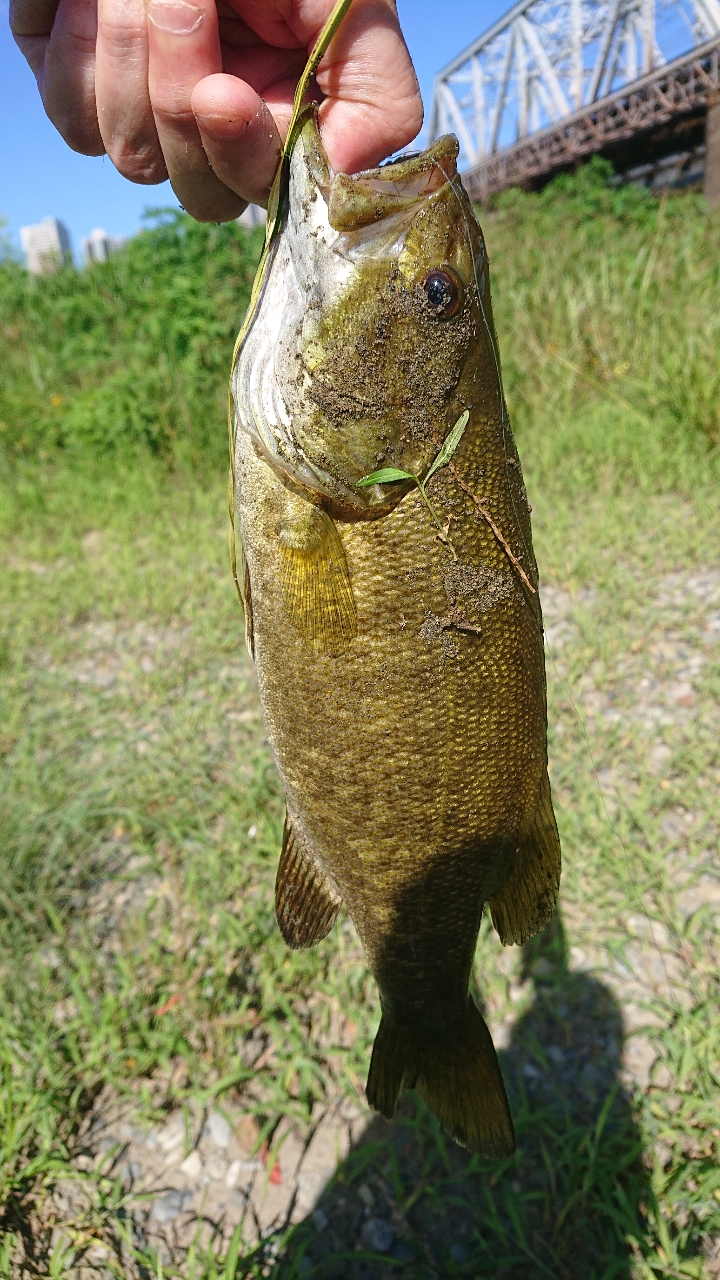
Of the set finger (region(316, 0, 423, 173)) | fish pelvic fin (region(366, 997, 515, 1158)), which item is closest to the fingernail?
finger (region(316, 0, 423, 173))

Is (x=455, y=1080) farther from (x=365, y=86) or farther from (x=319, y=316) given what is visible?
(x=365, y=86)

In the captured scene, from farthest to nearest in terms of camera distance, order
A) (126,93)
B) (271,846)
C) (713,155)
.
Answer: (713,155) < (271,846) < (126,93)

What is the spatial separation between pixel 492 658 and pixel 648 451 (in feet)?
14.8

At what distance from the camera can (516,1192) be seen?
2.01 metres

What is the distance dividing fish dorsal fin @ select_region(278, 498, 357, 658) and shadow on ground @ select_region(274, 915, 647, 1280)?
1.69m

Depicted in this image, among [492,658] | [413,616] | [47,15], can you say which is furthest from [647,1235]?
[47,15]

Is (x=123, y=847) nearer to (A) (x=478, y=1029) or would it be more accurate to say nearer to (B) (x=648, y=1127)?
(A) (x=478, y=1029)

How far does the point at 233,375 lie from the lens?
4.28ft

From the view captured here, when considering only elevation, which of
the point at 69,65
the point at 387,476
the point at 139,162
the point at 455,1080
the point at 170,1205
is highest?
the point at 69,65

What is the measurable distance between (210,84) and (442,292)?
0.52m

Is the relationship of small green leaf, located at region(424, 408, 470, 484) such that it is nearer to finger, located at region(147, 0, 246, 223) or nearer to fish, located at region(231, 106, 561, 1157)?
fish, located at region(231, 106, 561, 1157)

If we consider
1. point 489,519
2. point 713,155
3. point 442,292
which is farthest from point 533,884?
point 713,155

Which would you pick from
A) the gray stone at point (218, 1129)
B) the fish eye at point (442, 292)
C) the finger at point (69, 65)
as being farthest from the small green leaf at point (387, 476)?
the gray stone at point (218, 1129)

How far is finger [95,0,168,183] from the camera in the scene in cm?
129
